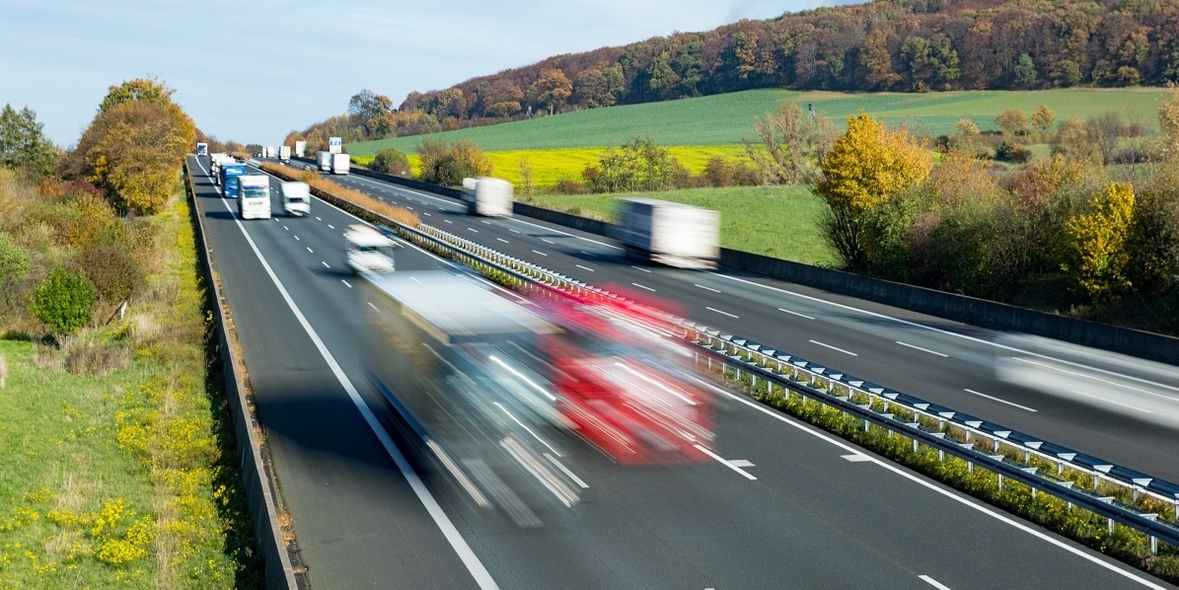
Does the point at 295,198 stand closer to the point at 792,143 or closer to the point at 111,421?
the point at 111,421

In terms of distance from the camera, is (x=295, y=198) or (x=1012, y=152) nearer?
(x=295, y=198)

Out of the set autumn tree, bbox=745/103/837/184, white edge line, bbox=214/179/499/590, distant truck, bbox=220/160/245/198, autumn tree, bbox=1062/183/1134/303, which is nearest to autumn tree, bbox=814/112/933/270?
autumn tree, bbox=1062/183/1134/303

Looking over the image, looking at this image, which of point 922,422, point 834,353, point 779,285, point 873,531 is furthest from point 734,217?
point 873,531

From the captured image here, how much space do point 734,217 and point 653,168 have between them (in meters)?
28.2

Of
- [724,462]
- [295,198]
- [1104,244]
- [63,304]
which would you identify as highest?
[1104,244]

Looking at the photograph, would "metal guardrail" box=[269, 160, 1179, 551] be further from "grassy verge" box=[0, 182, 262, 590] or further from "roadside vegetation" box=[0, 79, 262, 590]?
"roadside vegetation" box=[0, 79, 262, 590]

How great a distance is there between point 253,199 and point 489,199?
49.2ft

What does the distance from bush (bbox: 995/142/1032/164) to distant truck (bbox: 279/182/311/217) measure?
205ft

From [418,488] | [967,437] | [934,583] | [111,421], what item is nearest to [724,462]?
[967,437]

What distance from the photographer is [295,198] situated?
67.7 metres

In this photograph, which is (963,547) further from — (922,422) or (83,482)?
(83,482)

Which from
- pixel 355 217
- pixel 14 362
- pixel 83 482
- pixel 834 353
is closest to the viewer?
pixel 83 482

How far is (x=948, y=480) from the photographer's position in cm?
1570

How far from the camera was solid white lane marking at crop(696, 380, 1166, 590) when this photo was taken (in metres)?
12.3
